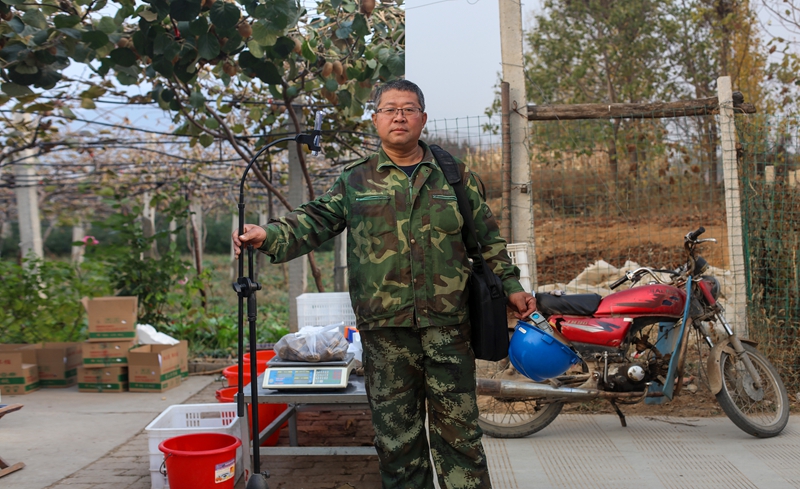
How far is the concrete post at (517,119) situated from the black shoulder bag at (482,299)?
215cm

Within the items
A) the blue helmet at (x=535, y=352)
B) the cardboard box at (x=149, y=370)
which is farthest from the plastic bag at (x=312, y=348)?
the cardboard box at (x=149, y=370)

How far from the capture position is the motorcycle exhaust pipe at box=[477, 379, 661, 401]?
4.12 metres

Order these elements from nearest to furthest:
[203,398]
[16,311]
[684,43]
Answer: [203,398], [16,311], [684,43]

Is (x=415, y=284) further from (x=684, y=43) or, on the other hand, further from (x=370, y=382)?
(x=684, y=43)

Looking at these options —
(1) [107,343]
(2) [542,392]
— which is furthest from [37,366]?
(2) [542,392]

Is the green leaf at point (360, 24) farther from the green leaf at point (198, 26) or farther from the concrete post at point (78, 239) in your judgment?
the concrete post at point (78, 239)

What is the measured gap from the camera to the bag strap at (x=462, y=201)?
284cm


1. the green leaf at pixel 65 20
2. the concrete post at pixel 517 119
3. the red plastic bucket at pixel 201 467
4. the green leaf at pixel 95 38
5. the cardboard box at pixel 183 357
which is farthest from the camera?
the cardboard box at pixel 183 357

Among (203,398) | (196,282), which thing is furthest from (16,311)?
(203,398)

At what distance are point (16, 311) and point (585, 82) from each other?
10.4 meters

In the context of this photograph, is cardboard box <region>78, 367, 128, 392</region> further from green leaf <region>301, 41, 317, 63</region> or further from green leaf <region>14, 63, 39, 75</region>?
green leaf <region>301, 41, 317, 63</region>

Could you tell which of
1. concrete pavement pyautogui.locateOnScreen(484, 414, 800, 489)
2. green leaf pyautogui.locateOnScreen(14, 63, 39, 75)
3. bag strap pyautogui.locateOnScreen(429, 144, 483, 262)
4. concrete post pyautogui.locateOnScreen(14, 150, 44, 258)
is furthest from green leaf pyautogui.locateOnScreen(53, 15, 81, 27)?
concrete post pyautogui.locateOnScreen(14, 150, 44, 258)

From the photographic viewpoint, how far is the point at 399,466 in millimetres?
2785

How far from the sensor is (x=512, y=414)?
14.9ft
